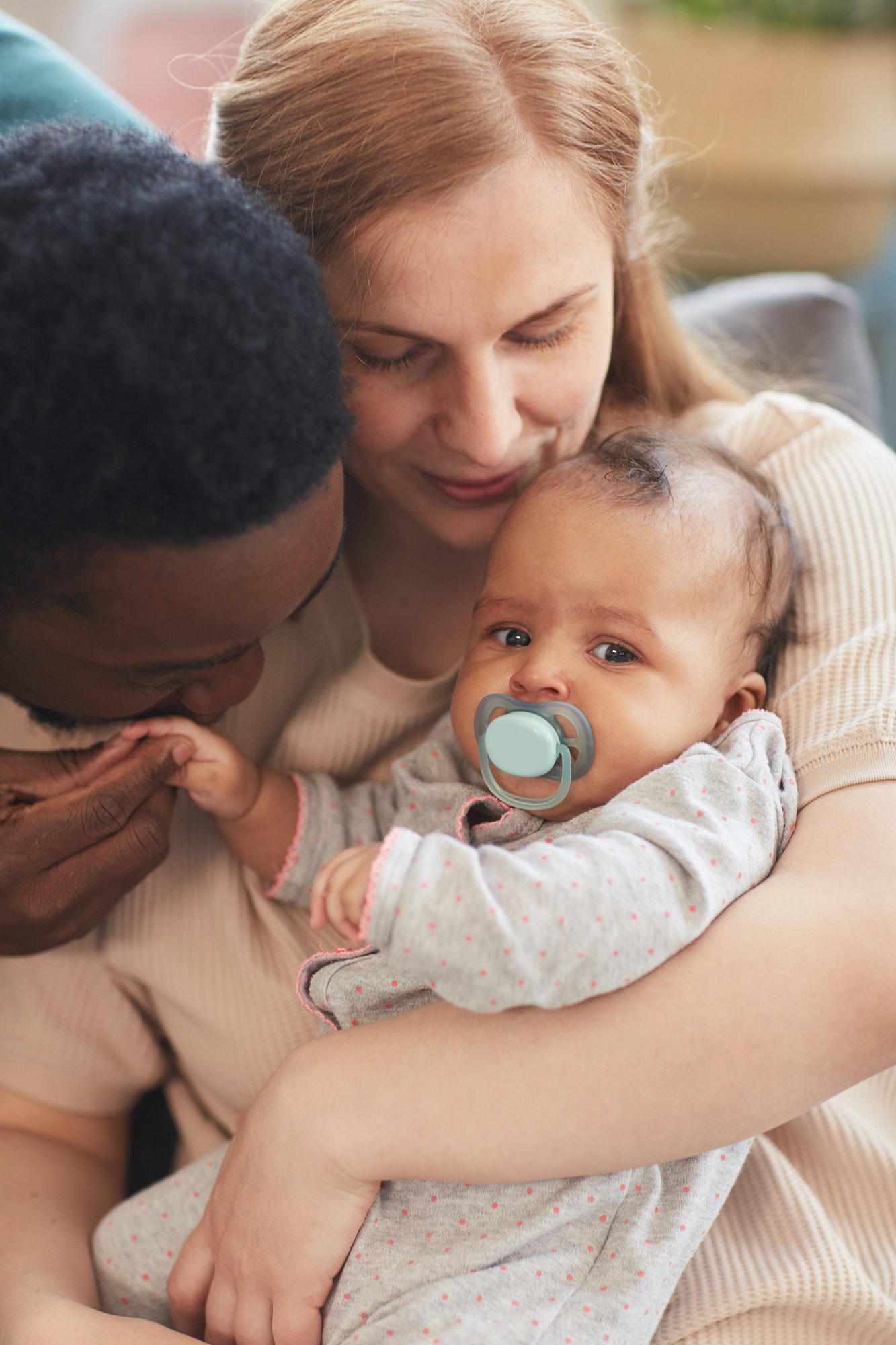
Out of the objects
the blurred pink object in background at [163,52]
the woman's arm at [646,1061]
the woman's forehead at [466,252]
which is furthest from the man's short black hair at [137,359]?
the blurred pink object in background at [163,52]

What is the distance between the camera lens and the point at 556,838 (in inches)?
35.7

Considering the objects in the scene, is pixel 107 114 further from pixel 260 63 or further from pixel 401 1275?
pixel 401 1275

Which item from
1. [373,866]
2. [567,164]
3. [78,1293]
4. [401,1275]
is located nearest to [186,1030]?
[78,1293]

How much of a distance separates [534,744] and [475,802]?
12cm

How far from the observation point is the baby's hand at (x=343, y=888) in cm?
82

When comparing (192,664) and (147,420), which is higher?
(147,420)

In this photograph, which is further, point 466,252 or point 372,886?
point 466,252

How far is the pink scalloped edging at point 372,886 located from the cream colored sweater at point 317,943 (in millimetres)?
396

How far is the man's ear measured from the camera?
1.07m

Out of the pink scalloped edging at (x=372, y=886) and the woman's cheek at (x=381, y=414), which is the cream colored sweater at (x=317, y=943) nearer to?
the woman's cheek at (x=381, y=414)

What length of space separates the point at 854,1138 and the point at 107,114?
1228 mm

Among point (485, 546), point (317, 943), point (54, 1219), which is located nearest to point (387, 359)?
point (485, 546)

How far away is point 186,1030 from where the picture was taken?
3.92ft

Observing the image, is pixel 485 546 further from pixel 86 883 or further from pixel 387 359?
pixel 86 883
